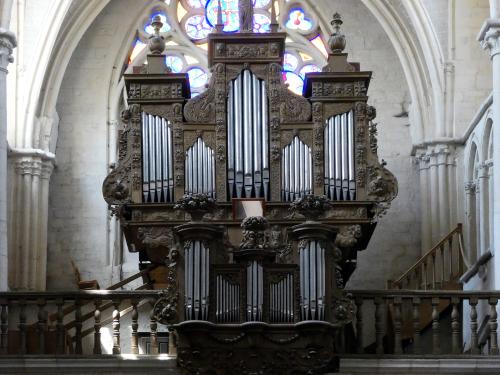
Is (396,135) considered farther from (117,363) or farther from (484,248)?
(117,363)

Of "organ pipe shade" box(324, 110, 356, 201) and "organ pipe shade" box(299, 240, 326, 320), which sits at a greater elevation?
"organ pipe shade" box(324, 110, 356, 201)

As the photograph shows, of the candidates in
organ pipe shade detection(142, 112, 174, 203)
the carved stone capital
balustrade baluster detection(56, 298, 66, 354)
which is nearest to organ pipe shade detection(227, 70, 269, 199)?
organ pipe shade detection(142, 112, 174, 203)

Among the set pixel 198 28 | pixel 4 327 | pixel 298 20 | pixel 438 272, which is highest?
pixel 298 20

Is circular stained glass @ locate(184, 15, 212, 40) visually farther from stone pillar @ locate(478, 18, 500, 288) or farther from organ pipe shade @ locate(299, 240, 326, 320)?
organ pipe shade @ locate(299, 240, 326, 320)

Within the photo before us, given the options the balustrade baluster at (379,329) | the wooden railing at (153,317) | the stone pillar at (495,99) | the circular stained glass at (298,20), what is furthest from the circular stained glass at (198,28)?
the balustrade baluster at (379,329)

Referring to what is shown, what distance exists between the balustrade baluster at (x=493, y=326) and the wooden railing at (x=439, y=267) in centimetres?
436

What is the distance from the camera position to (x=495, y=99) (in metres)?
23.2

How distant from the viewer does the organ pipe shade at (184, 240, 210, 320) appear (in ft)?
69.0

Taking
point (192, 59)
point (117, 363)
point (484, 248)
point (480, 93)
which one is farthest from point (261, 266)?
point (192, 59)

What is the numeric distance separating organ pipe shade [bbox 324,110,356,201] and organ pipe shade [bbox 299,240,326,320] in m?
2.17

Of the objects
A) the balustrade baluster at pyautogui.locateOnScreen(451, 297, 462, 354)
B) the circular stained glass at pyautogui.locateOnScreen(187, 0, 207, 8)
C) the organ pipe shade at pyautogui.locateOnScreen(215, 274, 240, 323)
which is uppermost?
the circular stained glass at pyautogui.locateOnScreen(187, 0, 207, 8)

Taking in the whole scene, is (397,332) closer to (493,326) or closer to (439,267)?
(493,326)

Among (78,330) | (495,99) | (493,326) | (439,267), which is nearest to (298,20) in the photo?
(439,267)

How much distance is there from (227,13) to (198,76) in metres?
1.30
